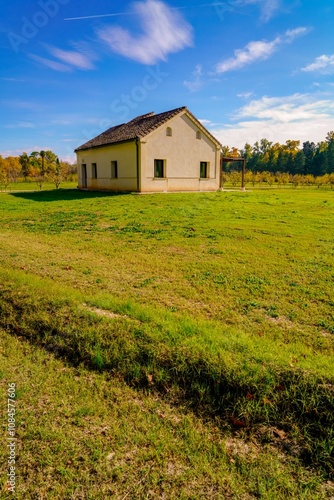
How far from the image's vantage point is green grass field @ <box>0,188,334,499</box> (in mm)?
2240

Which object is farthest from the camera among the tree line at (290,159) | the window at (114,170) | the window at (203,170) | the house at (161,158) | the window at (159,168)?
the tree line at (290,159)

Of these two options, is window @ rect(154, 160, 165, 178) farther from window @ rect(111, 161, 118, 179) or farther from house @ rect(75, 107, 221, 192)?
window @ rect(111, 161, 118, 179)

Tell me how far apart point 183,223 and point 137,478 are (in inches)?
360

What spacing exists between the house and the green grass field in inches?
632

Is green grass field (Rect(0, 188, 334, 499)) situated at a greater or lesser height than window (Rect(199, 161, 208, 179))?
lesser

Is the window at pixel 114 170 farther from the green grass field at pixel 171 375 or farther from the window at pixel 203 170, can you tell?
the green grass field at pixel 171 375

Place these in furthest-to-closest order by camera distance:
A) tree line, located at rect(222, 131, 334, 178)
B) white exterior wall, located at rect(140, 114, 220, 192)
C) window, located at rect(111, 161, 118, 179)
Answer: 1. tree line, located at rect(222, 131, 334, 178)
2. window, located at rect(111, 161, 118, 179)
3. white exterior wall, located at rect(140, 114, 220, 192)

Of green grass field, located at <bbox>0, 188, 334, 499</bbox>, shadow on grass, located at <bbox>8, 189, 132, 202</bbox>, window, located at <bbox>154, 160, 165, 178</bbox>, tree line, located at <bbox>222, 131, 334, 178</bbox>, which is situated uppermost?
tree line, located at <bbox>222, 131, 334, 178</bbox>

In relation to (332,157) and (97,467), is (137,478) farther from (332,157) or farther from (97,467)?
(332,157)

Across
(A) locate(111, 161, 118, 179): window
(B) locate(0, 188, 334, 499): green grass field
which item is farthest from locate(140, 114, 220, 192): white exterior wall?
(B) locate(0, 188, 334, 499): green grass field

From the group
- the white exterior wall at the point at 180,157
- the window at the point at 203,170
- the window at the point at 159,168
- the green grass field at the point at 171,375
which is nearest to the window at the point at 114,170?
the window at the point at 159,168

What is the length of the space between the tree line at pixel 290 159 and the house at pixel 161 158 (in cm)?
4781

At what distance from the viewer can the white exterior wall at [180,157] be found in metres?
21.6

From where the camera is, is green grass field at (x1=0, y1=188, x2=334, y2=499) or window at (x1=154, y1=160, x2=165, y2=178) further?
window at (x1=154, y1=160, x2=165, y2=178)
